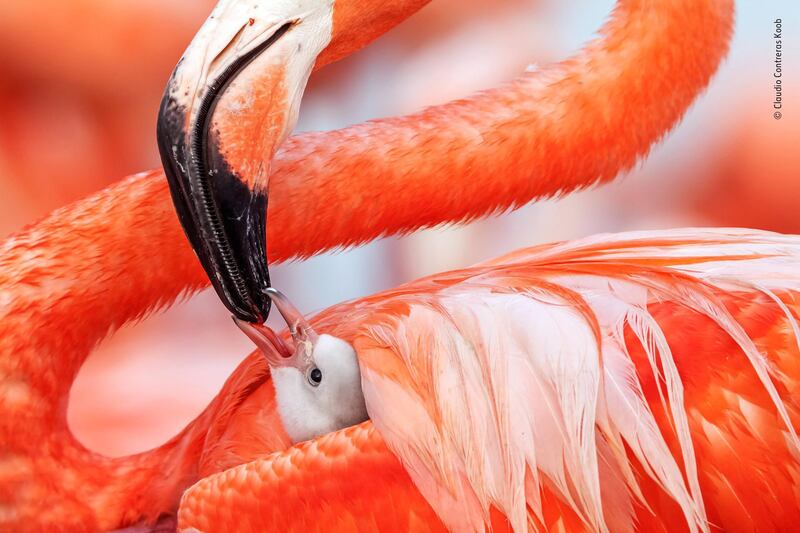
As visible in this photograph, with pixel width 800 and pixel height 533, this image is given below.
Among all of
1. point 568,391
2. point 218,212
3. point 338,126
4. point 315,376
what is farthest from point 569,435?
point 338,126

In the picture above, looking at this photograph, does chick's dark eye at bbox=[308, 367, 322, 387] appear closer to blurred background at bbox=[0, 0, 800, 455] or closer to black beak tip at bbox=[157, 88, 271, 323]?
black beak tip at bbox=[157, 88, 271, 323]

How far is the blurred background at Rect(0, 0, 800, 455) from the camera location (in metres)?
1.26

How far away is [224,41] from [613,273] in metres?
0.45

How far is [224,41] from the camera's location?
0.77 meters

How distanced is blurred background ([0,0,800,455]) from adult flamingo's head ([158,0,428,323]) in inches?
19.1

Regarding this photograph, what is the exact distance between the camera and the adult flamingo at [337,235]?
844 mm

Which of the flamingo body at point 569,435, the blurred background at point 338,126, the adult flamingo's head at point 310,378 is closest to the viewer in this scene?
the flamingo body at point 569,435

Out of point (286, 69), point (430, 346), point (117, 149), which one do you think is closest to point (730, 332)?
point (430, 346)

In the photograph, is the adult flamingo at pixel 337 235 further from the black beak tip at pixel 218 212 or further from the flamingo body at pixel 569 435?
the black beak tip at pixel 218 212

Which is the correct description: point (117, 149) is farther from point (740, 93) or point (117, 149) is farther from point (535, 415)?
point (740, 93)

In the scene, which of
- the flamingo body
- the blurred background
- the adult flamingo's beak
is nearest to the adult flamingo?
the flamingo body

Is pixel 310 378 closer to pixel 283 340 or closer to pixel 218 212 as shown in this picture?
pixel 283 340

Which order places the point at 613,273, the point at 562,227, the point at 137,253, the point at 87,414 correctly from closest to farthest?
the point at 613,273
the point at 137,253
the point at 87,414
the point at 562,227

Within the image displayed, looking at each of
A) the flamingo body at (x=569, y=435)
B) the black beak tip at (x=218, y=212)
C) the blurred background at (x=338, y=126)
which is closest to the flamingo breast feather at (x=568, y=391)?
the flamingo body at (x=569, y=435)
